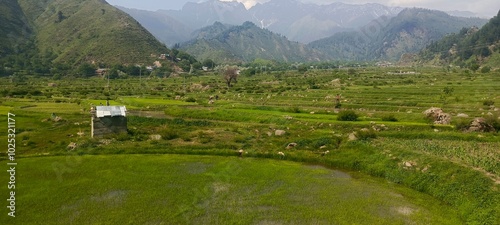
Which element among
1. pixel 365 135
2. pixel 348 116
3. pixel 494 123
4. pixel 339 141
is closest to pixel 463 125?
pixel 494 123

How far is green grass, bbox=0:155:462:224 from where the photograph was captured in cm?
1989

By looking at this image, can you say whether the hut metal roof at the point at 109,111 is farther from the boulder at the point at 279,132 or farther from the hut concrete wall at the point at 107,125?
the boulder at the point at 279,132

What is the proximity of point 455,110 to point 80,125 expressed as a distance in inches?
2152

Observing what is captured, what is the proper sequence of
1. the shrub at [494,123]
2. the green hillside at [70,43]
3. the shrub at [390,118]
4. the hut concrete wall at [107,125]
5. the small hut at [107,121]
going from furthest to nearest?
the green hillside at [70,43]
the shrub at [390,118]
the shrub at [494,123]
the small hut at [107,121]
the hut concrete wall at [107,125]

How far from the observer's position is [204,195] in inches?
902

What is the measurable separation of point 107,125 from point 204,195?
2060 centimetres

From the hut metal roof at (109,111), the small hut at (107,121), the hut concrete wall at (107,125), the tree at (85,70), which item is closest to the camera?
the hut concrete wall at (107,125)

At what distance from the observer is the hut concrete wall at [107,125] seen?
37.9m

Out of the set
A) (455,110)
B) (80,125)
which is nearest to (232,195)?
(80,125)

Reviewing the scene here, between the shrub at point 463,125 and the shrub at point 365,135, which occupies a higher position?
the shrub at point 463,125

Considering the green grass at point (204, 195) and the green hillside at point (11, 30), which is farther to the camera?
the green hillside at point (11, 30)

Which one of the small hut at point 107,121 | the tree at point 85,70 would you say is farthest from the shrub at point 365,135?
the tree at point 85,70

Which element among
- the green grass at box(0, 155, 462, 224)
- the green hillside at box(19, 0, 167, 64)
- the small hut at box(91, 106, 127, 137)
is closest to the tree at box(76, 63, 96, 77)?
the green hillside at box(19, 0, 167, 64)

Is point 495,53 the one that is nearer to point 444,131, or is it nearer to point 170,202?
point 444,131
